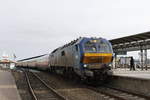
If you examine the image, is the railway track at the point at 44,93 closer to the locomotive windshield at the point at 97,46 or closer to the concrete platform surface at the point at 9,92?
the concrete platform surface at the point at 9,92

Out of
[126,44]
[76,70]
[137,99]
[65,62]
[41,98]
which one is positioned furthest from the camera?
[126,44]

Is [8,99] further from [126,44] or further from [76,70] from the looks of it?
[126,44]

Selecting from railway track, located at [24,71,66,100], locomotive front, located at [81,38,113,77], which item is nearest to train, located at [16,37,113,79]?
locomotive front, located at [81,38,113,77]

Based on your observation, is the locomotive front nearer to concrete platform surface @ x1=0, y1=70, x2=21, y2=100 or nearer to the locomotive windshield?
the locomotive windshield

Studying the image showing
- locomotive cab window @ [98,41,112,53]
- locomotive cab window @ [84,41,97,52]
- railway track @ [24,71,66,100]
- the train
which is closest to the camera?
railway track @ [24,71,66,100]

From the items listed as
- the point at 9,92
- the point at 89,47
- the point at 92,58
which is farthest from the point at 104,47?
the point at 9,92

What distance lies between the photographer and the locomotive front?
51.7ft

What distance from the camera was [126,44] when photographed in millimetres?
27141

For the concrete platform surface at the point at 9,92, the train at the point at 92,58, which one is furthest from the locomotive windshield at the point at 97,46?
the concrete platform surface at the point at 9,92

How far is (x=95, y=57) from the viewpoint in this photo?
52.6 ft

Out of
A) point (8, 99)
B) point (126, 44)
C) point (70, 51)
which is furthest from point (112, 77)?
point (126, 44)

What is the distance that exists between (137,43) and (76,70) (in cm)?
1076

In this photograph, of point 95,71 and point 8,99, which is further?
point 95,71

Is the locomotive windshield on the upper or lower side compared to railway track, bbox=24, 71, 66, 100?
upper
